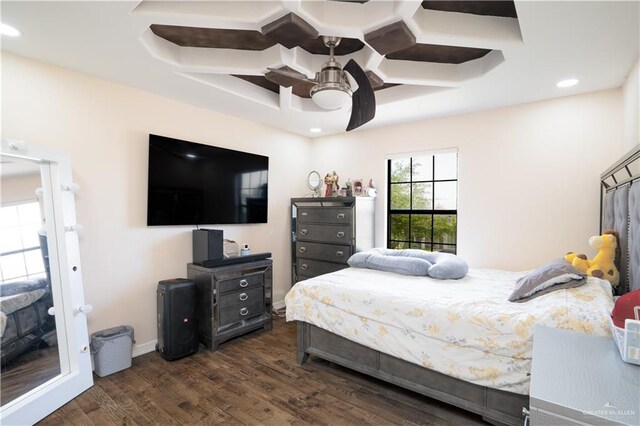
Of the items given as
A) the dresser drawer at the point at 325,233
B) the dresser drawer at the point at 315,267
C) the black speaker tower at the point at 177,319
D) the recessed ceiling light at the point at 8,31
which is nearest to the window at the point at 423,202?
the dresser drawer at the point at 325,233

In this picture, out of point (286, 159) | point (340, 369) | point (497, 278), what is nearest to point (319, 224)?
point (286, 159)

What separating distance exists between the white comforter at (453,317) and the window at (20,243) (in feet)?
6.30

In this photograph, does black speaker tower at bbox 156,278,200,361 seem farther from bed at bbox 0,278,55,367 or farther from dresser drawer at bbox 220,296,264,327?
bed at bbox 0,278,55,367

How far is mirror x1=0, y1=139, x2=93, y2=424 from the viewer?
2010 millimetres

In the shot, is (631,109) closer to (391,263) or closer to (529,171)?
(529,171)

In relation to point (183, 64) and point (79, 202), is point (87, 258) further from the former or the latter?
point (183, 64)

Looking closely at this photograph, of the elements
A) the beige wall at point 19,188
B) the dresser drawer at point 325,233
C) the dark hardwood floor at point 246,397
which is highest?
the beige wall at point 19,188

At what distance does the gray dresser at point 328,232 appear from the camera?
382cm

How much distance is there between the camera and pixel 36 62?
2.36 meters

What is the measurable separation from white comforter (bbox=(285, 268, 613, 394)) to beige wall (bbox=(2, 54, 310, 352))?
1.51m

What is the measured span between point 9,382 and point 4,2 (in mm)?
2274

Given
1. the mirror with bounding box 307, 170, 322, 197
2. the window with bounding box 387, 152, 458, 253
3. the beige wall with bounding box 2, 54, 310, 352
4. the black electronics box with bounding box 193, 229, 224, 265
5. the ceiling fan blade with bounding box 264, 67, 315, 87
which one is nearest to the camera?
the beige wall with bounding box 2, 54, 310, 352

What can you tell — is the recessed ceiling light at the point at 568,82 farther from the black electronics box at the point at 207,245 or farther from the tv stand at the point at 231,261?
the black electronics box at the point at 207,245

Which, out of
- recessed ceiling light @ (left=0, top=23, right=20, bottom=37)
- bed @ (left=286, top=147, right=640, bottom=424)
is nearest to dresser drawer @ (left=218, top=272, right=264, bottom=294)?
bed @ (left=286, top=147, right=640, bottom=424)
